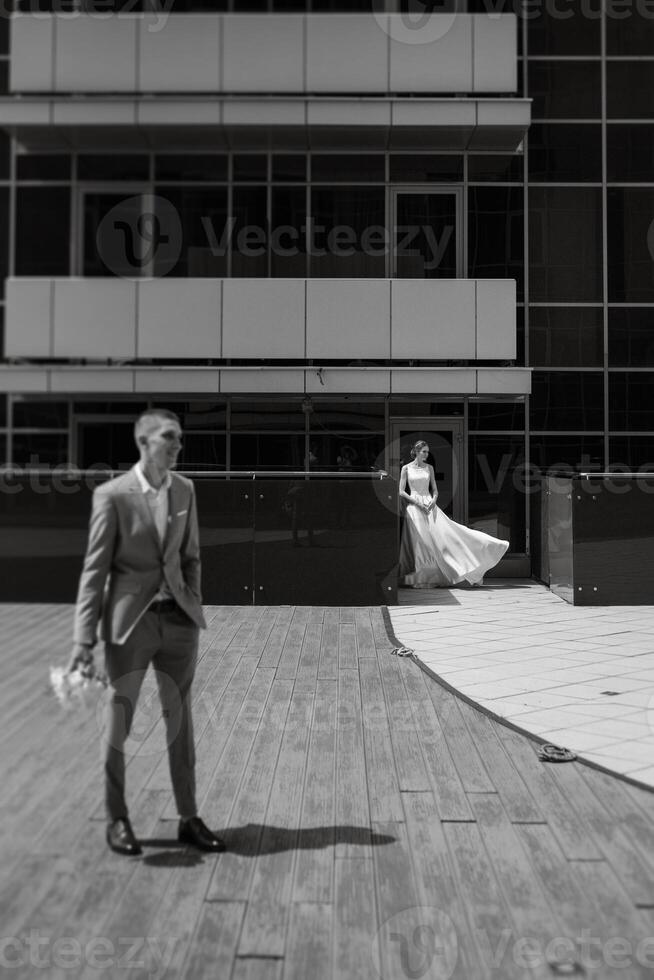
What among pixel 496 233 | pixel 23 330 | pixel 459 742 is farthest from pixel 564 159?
pixel 23 330

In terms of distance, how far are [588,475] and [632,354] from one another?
20.4ft

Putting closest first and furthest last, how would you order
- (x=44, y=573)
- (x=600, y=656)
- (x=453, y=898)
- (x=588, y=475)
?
(x=453, y=898) < (x=600, y=656) < (x=44, y=573) < (x=588, y=475)

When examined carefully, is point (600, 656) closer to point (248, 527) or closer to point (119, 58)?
point (248, 527)

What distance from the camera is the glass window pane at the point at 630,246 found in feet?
61.8

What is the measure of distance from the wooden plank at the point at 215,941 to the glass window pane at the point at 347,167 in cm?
1658

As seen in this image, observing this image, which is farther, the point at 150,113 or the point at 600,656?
the point at 150,113

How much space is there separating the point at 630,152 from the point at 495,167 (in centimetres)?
271

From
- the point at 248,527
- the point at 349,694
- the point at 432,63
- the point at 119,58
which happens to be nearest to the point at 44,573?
the point at 248,527

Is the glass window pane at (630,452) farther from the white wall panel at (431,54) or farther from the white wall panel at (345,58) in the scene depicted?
the white wall panel at (345,58)

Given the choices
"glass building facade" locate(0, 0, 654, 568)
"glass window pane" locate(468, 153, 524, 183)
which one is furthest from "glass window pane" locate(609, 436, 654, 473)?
"glass window pane" locate(468, 153, 524, 183)

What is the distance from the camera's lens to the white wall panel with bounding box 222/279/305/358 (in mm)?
17328

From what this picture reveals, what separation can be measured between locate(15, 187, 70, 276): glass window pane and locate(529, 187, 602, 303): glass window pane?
951 centimetres

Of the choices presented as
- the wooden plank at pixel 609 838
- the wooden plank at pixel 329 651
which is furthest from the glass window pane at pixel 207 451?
the wooden plank at pixel 609 838

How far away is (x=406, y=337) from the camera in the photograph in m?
17.3
